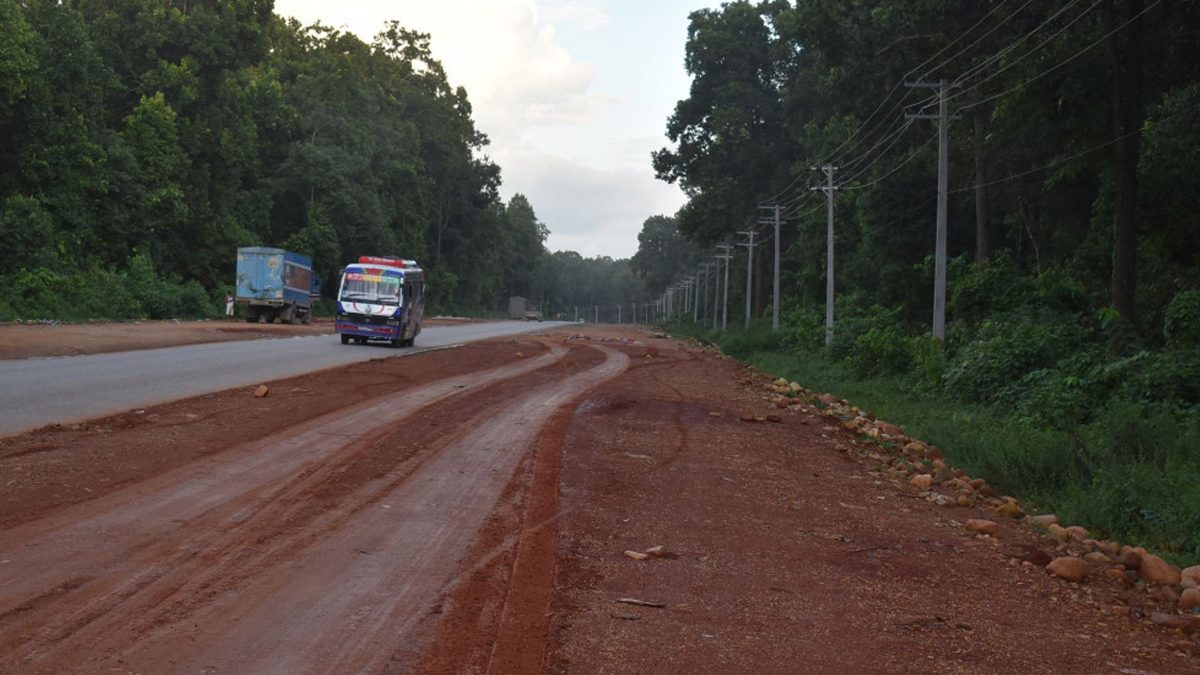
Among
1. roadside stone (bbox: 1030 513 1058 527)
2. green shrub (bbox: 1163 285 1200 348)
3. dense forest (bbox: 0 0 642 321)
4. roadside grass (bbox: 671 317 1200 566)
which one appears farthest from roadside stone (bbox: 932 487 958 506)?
dense forest (bbox: 0 0 642 321)

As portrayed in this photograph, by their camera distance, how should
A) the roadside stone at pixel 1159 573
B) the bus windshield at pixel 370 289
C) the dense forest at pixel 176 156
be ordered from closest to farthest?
1. the roadside stone at pixel 1159 573
2. the bus windshield at pixel 370 289
3. the dense forest at pixel 176 156

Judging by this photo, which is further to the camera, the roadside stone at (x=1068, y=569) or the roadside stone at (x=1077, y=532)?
the roadside stone at (x=1077, y=532)

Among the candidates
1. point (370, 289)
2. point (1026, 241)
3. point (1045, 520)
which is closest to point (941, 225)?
point (1026, 241)

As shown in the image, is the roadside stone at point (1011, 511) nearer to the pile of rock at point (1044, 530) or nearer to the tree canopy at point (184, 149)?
the pile of rock at point (1044, 530)

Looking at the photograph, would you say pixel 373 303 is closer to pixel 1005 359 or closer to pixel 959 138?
pixel 1005 359

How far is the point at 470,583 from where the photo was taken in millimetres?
6680

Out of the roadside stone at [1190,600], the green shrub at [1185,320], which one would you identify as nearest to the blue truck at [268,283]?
the green shrub at [1185,320]

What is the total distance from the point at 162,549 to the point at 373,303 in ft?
92.9

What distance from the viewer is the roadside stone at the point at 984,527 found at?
10.0m

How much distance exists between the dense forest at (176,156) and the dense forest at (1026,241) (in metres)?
30.0

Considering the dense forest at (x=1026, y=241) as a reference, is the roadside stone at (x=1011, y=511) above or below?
below

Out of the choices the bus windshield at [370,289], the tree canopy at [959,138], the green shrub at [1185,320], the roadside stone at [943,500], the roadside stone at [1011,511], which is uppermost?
the tree canopy at [959,138]

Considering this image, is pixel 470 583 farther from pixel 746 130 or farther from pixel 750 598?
pixel 746 130

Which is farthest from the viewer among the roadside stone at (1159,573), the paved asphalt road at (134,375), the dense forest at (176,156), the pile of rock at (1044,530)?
the dense forest at (176,156)
